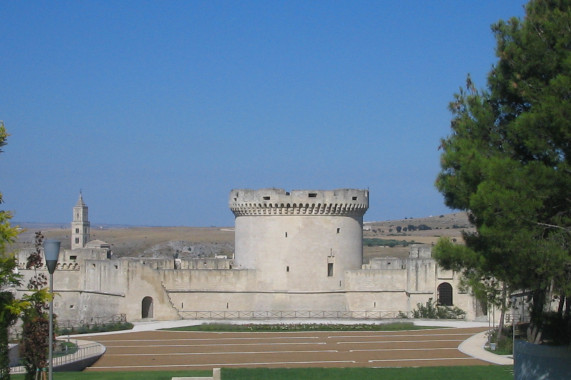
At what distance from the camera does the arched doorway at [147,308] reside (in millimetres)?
42188

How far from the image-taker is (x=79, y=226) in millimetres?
89312

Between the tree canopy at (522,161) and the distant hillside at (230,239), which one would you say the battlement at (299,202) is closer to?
the tree canopy at (522,161)

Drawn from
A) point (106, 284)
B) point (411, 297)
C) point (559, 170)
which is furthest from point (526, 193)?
point (106, 284)

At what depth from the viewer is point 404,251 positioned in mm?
96500

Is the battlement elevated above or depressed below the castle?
above

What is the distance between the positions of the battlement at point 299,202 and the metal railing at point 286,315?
176 inches

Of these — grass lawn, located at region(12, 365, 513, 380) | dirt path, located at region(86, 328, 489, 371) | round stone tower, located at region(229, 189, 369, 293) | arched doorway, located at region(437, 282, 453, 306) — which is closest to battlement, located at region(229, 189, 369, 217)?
round stone tower, located at region(229, 189, 369, 293)

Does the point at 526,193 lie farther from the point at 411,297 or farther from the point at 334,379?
the point at 411,297

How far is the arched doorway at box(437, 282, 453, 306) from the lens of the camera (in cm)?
4241

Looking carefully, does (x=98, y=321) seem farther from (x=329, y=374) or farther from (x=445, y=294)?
(x=329, y=374)

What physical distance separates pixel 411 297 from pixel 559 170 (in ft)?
86.5

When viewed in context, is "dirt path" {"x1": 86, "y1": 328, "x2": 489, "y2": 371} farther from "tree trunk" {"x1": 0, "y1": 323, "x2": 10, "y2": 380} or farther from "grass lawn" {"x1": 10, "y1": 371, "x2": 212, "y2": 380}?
"tree trunk" {"x1": 0, "y1": 323, "x2": 10, "y2": 380}

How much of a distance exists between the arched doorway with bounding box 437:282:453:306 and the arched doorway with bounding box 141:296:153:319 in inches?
512

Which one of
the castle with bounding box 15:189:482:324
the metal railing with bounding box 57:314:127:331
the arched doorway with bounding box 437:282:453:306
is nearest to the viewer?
the metal railing with bounding box 57:314:127:331
